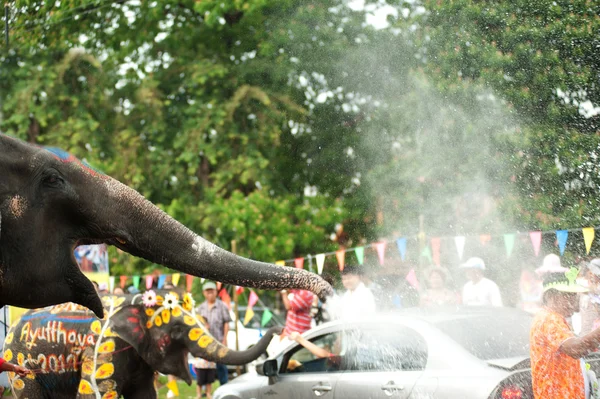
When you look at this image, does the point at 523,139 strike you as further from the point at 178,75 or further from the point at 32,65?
the point at 32,65

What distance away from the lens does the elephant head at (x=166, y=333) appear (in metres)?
7.88

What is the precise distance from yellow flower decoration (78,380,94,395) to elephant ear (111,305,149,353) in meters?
0.49

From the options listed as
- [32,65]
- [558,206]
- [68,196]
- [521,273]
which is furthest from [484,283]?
[32,65]

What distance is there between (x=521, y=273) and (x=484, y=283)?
3.39 meters

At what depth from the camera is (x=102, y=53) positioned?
20.9 m

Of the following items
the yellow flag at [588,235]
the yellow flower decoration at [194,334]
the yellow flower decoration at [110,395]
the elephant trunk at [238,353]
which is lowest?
the yellow flower decoration at [110,395]

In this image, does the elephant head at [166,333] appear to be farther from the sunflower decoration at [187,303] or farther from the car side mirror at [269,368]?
the car side mirror at [269,368]

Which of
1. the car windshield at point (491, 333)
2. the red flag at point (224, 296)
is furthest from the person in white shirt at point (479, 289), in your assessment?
the red flag at point (224, 296)

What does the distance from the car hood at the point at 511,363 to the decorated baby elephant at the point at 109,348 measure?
2.14 m

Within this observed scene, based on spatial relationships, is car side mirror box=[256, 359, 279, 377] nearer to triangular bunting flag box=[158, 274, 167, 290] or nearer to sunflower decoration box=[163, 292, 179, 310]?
sunflower decoration box=[163, 292, 179, 310]

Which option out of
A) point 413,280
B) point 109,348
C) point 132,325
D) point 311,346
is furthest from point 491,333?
point 413,280

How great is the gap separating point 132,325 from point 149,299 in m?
0.35

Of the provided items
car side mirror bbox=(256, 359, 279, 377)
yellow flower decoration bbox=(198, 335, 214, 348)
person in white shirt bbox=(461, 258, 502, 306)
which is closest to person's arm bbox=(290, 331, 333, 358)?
car side mirror bbox=(256, 359, 279, 377)

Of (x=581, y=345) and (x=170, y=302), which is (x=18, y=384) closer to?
(x=170, y=302)
